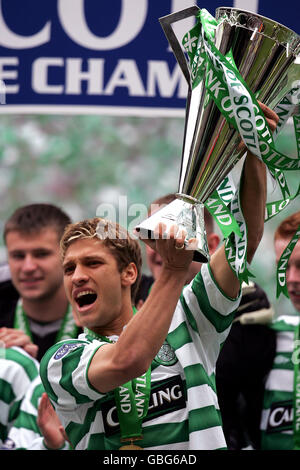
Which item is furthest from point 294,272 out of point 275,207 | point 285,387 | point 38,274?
point 275,207

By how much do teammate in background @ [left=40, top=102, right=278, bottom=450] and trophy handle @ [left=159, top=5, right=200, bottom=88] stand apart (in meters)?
0.24

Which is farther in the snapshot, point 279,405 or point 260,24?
point 279,405

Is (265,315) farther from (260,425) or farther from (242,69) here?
(242,69)

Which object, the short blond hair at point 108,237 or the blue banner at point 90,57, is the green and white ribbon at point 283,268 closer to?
the short blond hair at point 108,237

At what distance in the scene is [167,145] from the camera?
5.00 meters

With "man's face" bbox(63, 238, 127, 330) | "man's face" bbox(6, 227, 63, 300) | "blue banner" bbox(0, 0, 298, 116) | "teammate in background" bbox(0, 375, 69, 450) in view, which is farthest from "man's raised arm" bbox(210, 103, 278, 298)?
"blue banner" bbox(0, 0, 298, 116)

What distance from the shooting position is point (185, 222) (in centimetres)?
190

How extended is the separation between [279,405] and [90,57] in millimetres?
1912

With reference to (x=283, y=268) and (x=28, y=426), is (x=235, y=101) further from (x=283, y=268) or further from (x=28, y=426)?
(x=28, y=426)

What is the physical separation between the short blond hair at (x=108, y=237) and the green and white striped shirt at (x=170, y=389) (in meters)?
0.22

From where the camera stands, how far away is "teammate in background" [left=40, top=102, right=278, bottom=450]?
213 centimetres

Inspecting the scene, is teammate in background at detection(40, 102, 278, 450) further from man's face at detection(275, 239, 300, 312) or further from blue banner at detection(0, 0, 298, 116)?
blue banner at detection(0, 0, 298, 116)

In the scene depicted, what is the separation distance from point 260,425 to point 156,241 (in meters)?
1.66
